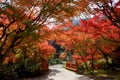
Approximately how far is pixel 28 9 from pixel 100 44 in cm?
1338

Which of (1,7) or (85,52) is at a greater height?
(1,7)

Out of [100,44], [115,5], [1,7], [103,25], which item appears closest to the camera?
[1,7]

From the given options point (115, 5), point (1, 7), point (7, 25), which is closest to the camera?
point (1, 7)

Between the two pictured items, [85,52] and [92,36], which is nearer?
[92,36]

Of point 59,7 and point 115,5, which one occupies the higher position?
point 115,5

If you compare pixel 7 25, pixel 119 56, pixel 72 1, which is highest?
pixel 72 1

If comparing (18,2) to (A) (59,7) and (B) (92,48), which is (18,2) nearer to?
(A) (59,7)

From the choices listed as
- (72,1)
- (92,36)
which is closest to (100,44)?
(92,36)

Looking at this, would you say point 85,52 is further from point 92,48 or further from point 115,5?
point 115,5

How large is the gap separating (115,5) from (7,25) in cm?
774

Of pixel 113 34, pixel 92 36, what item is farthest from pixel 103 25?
pixel 92 36

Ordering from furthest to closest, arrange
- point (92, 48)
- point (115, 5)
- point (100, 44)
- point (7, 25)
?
point (92, 48), point (100, 44), point (115, 5), point (7, 25)

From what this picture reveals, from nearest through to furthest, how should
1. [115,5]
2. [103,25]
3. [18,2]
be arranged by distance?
[18,2]
[115,5]
[103,25]

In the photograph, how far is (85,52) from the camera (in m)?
25.5
